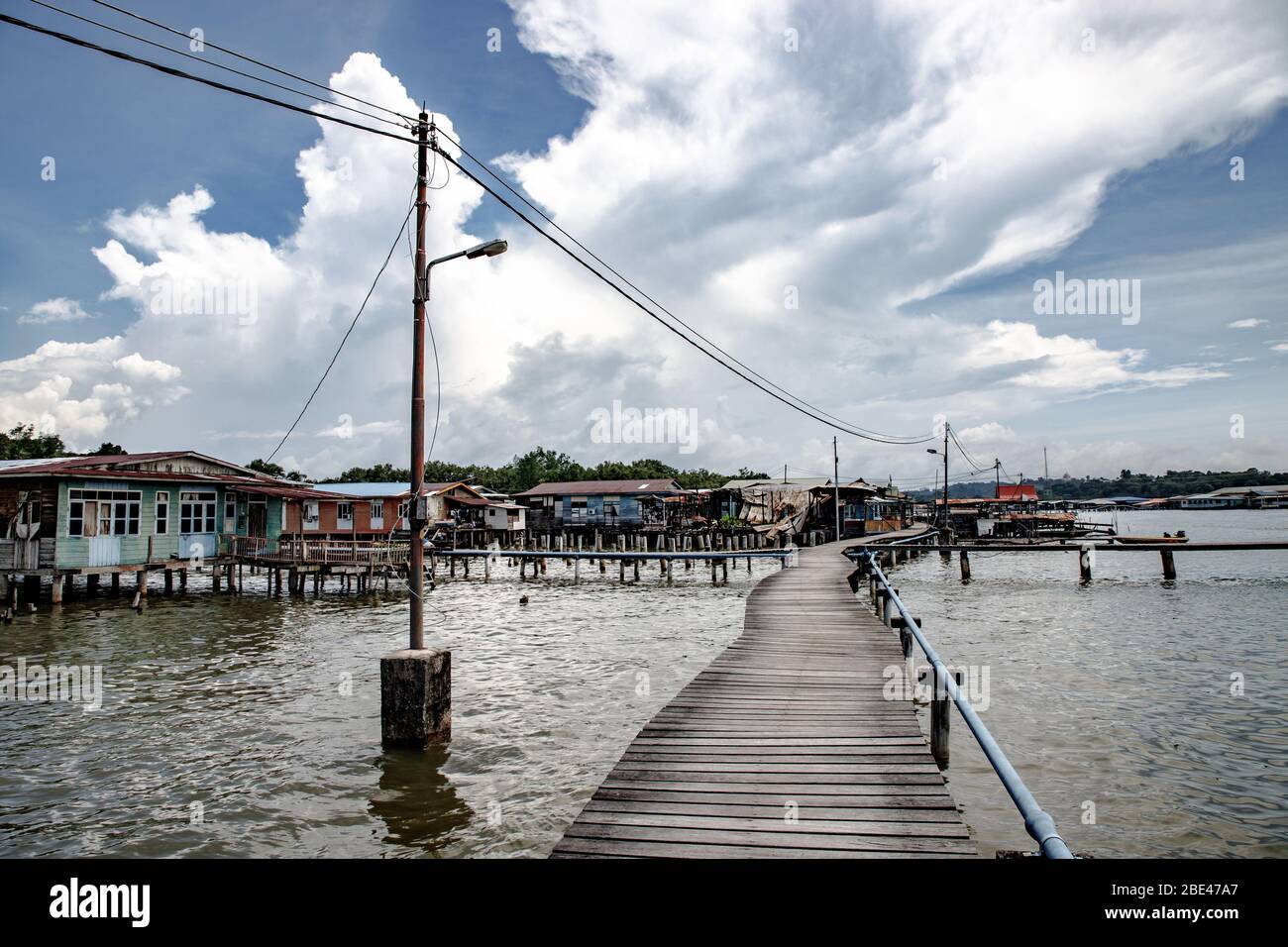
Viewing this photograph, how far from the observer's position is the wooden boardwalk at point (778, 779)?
491cm

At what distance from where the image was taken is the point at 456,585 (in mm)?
33438

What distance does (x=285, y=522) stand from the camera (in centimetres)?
3656

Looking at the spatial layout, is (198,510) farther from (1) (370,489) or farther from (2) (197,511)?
(1) (370,489)

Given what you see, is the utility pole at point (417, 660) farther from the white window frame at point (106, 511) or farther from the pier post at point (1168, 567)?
the pier post at point (1168, 567)

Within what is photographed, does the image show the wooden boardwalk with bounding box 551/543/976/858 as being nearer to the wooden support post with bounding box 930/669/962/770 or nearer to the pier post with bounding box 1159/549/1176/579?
the wooden support post with bounding box 930/669/962/770

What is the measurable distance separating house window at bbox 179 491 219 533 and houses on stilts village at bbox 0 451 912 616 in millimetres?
62

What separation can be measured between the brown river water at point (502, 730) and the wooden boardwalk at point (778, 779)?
1.54m

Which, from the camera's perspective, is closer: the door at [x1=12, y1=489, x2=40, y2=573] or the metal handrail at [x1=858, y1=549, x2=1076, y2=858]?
the metal handrail at [x1=858, y1=549, x2=1076, y2=858]

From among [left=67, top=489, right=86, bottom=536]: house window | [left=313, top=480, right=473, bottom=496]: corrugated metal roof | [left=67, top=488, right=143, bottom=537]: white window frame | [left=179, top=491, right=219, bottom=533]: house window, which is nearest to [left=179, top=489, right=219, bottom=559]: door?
[left=179, top=491, right=219, bottom=533]: house window

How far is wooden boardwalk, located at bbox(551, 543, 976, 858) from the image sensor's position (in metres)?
4.91

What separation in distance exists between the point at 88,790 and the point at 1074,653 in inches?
746
